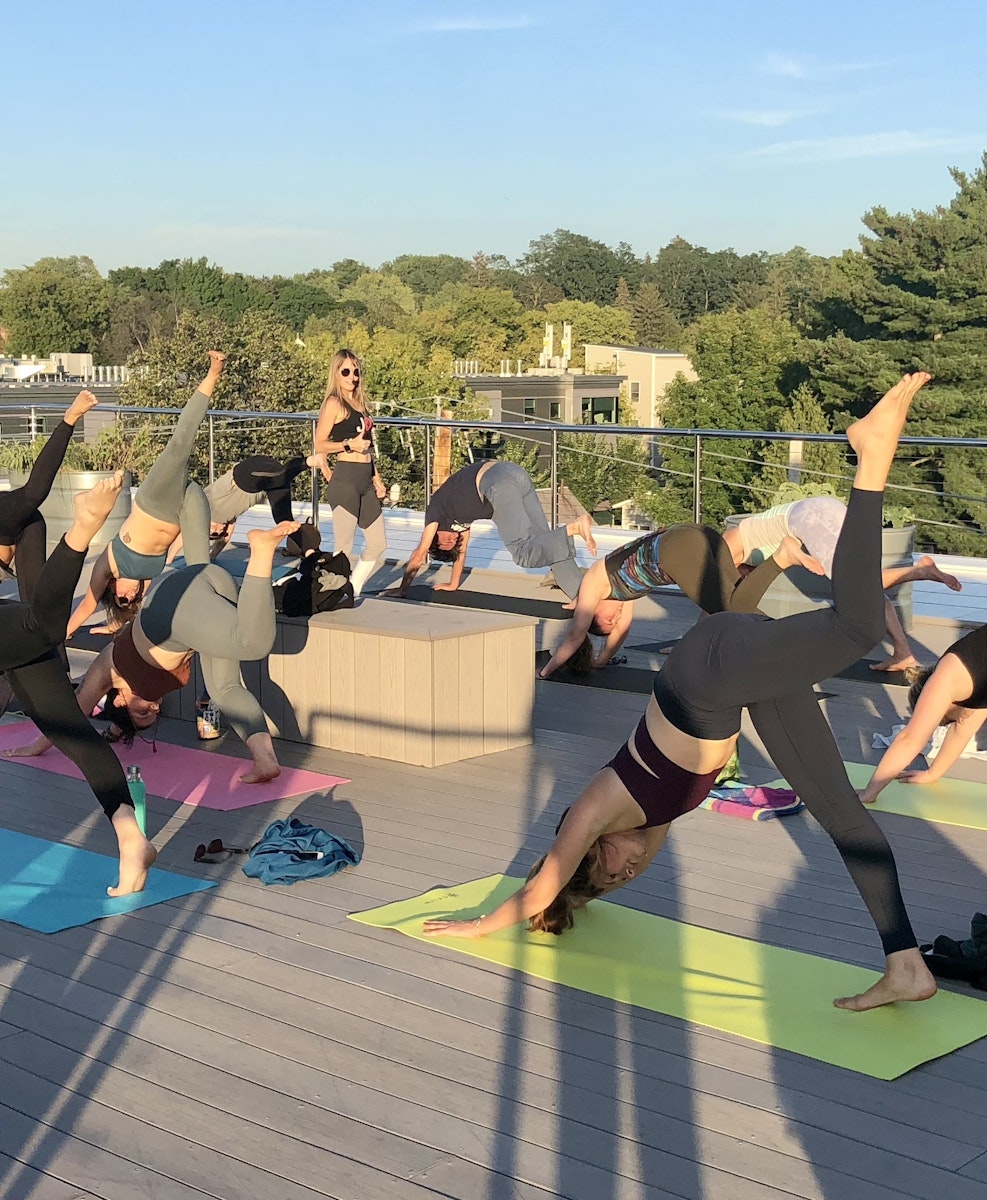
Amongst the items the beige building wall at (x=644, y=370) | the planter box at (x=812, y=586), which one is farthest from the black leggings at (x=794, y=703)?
the beige building wall at (x=644, y=370)

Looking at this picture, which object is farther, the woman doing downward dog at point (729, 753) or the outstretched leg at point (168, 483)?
the outstretched leg at point (168, 483)

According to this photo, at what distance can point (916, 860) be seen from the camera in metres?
4.18

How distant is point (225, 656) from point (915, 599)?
503 centimetres

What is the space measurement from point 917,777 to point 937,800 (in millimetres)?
217

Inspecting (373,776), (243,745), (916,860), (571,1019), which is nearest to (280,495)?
(243,745)

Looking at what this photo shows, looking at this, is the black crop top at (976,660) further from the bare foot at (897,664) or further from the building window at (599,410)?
the building window at (599,410)

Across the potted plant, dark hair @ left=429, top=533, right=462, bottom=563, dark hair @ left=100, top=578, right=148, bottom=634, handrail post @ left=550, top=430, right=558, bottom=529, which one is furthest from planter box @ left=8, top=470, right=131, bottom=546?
dark hair @ left=100, top=578, right=148, bottom=634

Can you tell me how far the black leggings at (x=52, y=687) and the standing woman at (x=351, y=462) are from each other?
152 inches

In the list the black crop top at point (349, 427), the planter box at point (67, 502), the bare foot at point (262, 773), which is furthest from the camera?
the planter box at point (67, 502)

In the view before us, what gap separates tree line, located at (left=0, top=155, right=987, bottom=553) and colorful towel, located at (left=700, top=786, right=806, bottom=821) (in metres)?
2.98

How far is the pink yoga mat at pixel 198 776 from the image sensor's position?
4.89m

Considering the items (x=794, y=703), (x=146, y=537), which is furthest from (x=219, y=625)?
(x=794, y=703)

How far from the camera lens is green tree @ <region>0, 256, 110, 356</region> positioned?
78500 millimetres

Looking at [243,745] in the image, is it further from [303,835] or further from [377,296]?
[377,296]
